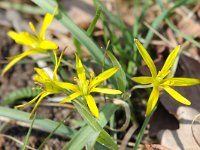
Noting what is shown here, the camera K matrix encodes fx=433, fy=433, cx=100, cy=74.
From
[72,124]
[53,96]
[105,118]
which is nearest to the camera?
[105,118]

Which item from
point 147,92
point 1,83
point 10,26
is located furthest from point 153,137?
point 10,26

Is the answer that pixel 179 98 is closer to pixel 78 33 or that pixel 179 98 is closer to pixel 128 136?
pixel 128 136

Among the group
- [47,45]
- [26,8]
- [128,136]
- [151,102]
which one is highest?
[26,8]

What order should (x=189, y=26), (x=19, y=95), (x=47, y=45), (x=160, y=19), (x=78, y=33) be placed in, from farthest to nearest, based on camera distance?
(x=189, y=26), (x=160, y=19), (x=19, y=95), (x=78, y=33), (x=47, y=45)

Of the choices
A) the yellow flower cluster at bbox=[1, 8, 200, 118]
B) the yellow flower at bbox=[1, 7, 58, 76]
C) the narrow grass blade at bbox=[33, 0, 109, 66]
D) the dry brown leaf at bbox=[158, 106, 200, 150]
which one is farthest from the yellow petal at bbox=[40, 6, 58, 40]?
the dry brown leaf at bbox=[158, 106, 200, 150]

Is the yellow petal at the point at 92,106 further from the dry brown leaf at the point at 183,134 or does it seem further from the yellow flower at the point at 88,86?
the dry brown leaf at the point at 183,134

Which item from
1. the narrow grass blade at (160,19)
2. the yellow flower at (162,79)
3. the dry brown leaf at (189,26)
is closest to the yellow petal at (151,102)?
the yellow flower at (162,79)

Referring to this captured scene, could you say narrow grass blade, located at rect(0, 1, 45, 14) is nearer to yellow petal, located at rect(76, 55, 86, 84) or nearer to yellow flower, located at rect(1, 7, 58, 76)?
yellow flower, located at rect(1, 7, 58, 76)

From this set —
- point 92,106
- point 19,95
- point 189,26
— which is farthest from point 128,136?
point 189,26

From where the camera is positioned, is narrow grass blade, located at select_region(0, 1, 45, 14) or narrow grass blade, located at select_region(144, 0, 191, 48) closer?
narrow grass blade, located at select_region(144, 0, 191, 48)

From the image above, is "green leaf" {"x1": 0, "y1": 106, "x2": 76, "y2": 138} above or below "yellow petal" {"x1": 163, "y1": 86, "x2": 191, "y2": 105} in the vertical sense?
below

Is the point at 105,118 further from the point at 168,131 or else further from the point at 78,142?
the point at 168,131
